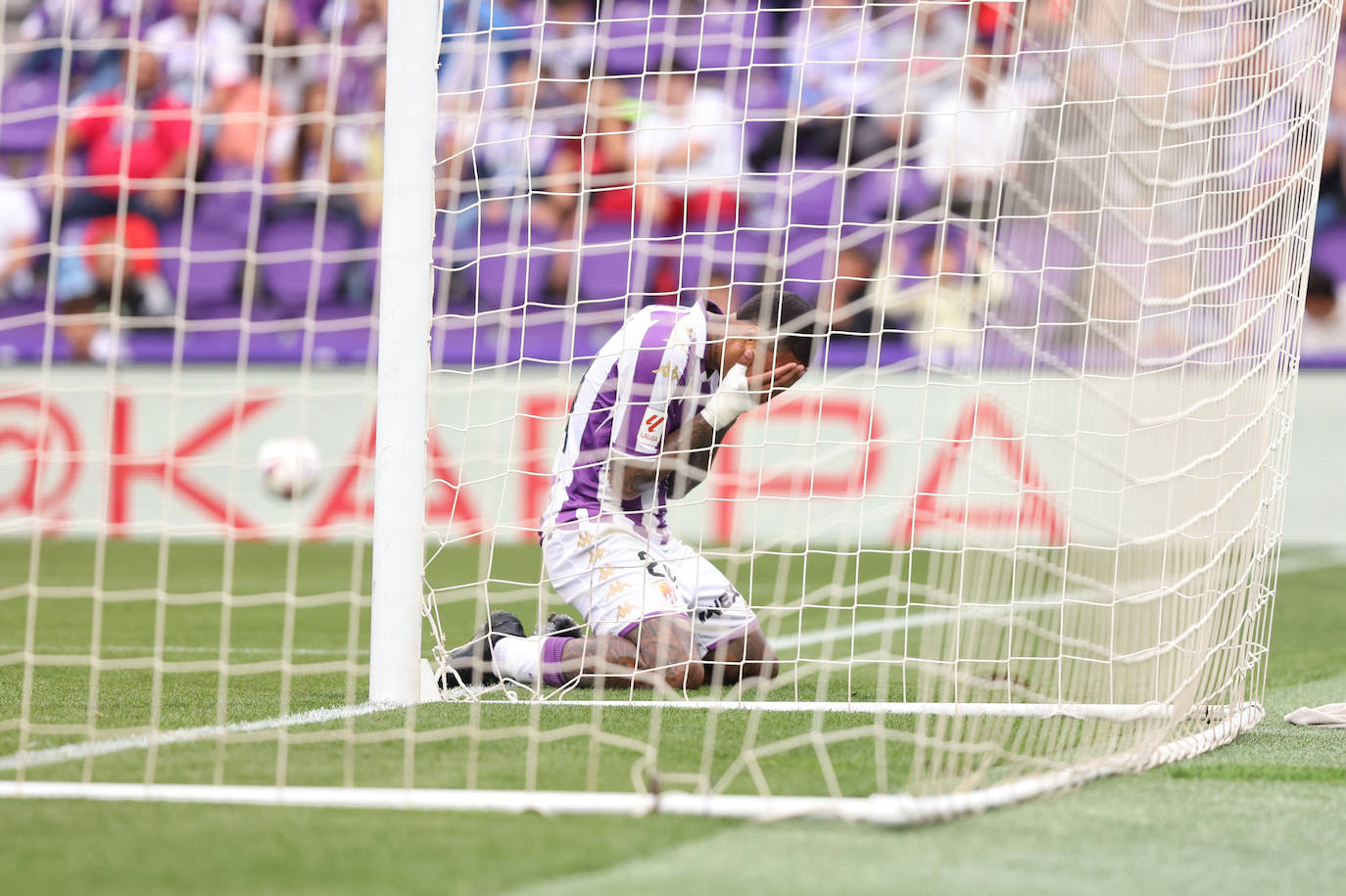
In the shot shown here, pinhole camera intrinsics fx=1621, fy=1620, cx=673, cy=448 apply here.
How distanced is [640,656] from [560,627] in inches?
17.6

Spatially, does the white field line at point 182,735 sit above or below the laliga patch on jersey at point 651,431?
below

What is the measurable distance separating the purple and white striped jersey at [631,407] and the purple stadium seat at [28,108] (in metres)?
9.58

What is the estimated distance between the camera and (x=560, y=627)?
A: 4.85m

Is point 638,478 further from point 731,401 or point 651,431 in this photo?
point 731,401

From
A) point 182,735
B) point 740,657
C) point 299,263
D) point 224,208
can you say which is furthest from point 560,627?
point 224,208

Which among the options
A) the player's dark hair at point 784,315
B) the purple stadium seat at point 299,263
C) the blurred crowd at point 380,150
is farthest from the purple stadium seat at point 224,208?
the player's dark hair at point 784,315

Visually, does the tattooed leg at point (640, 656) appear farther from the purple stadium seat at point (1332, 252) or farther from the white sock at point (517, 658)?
the purple stadium seat at point (1332, 252)

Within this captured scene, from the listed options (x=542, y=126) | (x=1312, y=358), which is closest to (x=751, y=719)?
(x=542, y=126)

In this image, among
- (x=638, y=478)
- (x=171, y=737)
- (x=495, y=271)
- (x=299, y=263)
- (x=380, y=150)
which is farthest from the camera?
(x=299, y=263)

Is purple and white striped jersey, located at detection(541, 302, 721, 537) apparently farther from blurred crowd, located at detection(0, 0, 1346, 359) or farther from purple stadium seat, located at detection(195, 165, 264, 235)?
purple stadium seat, located at detection(195, 165, 264, 235)

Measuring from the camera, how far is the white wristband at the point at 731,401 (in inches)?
173

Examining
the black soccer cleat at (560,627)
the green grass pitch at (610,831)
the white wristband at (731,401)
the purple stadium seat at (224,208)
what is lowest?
the black soccer cleat at (560,627)

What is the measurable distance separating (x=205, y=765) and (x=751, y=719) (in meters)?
1.33

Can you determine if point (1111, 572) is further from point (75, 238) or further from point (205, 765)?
point (75, 238)
